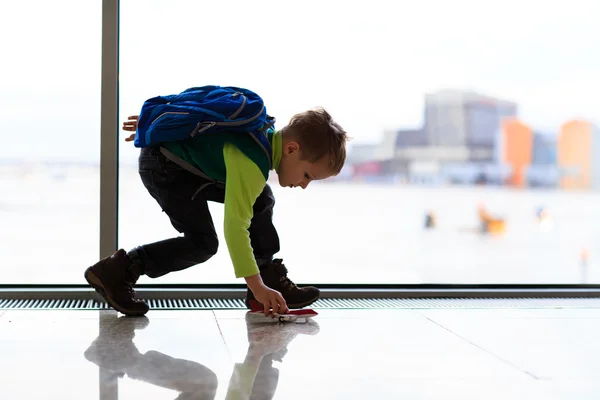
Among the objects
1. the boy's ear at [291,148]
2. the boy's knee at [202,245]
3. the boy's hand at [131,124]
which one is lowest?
the boy's knee at [202,245]

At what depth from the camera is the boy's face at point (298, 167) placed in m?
2.02

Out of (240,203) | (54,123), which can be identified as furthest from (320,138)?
(54,123)

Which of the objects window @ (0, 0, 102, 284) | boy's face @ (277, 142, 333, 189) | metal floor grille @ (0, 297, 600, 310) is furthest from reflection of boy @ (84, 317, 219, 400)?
window @ (0, 0, 102, 284)

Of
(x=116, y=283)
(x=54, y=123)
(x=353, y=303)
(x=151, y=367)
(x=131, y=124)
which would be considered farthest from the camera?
(x=54, y=123)

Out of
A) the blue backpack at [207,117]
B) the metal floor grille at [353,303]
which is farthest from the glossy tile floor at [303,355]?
the blue backpack at [207,117]

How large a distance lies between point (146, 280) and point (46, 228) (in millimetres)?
472

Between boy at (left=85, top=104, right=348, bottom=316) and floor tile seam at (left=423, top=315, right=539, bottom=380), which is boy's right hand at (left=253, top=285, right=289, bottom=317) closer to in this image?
boy at (left=85, top=104, right=348, bottom=316)

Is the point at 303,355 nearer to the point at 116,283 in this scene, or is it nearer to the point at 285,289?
the point at 285,289

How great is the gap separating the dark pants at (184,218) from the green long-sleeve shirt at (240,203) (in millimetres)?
234

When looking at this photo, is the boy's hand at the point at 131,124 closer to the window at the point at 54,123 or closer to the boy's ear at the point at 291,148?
the window at the point at 54,123

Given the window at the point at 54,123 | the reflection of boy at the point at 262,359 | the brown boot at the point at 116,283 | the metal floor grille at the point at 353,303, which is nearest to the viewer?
the reflection of boy at the point at 262,359

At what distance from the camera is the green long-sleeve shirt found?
6.27ft

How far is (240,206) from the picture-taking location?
192 centimetres

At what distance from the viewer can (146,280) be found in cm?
261
